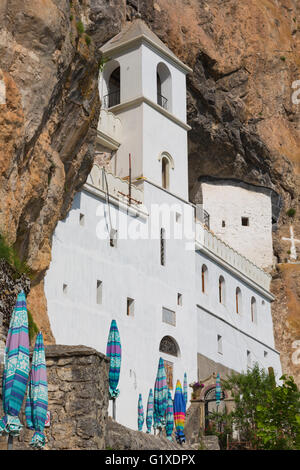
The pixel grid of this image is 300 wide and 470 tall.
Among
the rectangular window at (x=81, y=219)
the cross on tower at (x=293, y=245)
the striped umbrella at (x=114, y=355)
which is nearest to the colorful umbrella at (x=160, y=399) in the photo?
the striped umbrella at (x=114, y=355)

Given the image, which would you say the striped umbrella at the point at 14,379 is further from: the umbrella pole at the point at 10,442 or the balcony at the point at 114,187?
the balcony at the point at 114,187

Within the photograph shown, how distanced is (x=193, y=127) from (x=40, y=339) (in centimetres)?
2495

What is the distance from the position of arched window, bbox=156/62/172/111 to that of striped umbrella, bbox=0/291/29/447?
2283cm

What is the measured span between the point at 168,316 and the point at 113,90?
33.9 feet

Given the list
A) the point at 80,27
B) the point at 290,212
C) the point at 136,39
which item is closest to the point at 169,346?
the point at 136,39

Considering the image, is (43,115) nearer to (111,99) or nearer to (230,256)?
(111,99)

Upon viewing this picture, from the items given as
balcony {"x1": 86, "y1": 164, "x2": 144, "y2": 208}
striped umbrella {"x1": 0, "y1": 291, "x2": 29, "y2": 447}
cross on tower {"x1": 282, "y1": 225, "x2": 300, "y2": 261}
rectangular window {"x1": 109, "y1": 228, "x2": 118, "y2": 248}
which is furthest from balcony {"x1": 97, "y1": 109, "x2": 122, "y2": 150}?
striped umbrella {"x1": 0, "y1": 291, "x2": 29, "y2": 447}

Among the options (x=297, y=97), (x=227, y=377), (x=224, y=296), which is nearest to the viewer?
(x=227, y=377)

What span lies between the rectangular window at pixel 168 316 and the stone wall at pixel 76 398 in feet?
49.8

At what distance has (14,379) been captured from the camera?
38.4 ft

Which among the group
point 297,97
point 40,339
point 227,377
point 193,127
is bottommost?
point 40,339

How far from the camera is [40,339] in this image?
12.9m
